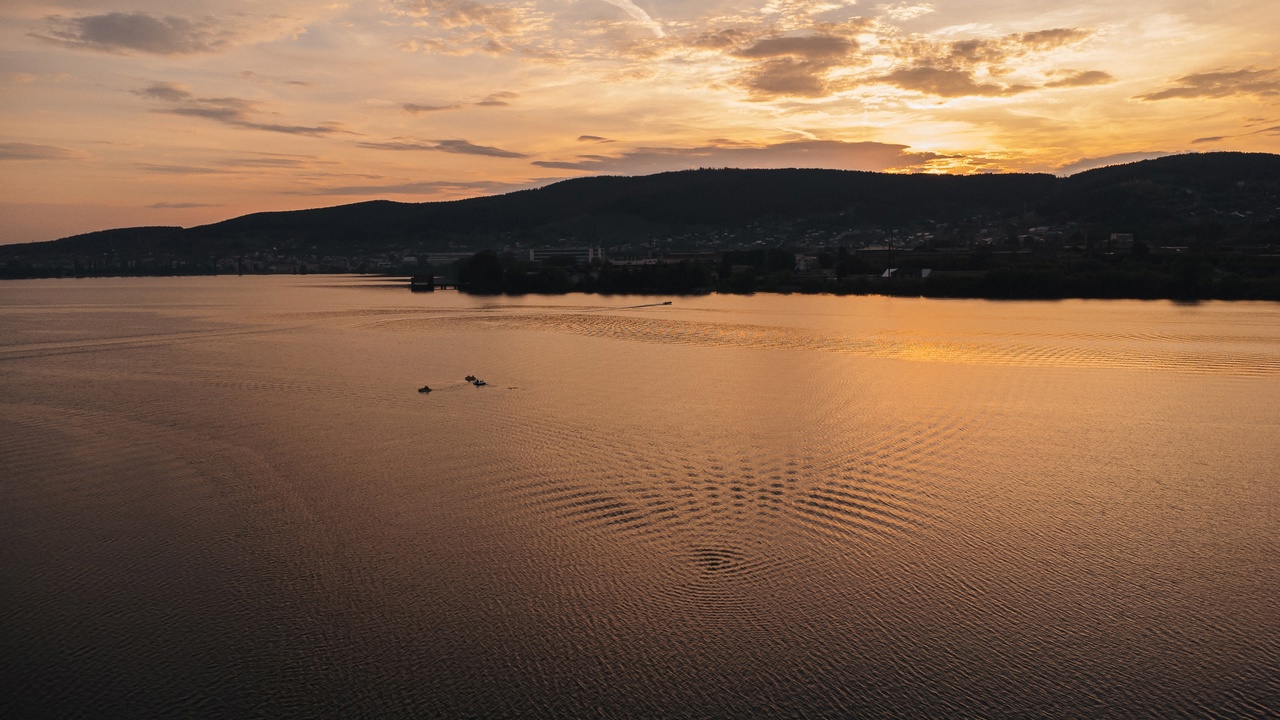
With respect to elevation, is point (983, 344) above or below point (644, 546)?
below

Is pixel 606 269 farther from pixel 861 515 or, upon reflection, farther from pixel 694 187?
→ pixel 694 187

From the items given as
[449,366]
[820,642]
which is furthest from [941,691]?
[449,366]

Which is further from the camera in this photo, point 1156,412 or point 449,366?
point 449,366

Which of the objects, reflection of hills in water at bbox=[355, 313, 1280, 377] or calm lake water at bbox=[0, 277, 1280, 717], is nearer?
calm lake water at bbox=[0, 277, 1280, 717]

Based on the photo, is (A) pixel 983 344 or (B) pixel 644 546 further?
(A) pixel 983 344
